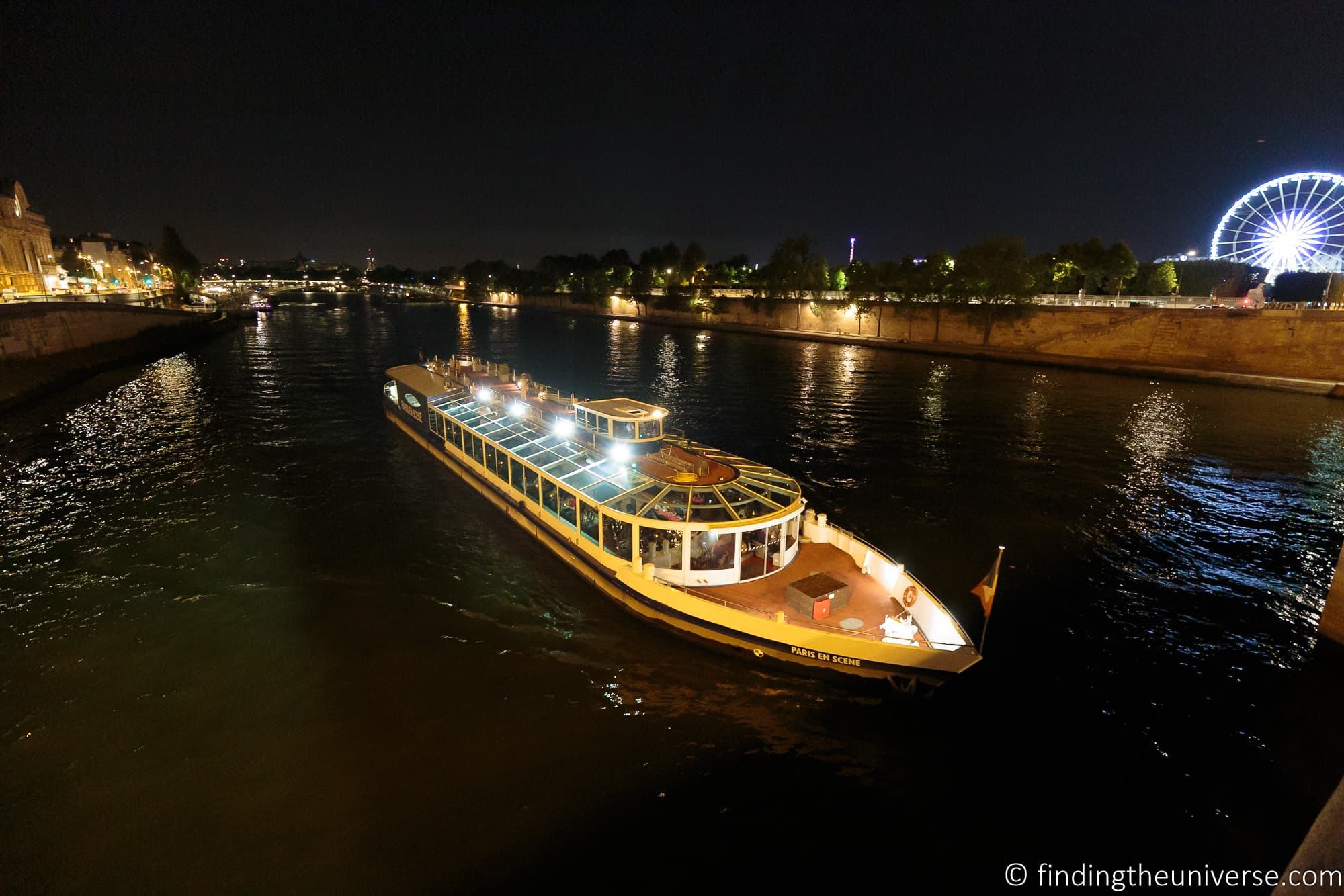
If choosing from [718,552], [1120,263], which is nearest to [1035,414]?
[718,552]

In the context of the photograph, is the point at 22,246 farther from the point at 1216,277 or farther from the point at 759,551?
the point at 1216,277

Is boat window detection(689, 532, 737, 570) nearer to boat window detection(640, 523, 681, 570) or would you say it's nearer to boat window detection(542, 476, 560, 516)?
boat window detection(640, 523, 681, 570)

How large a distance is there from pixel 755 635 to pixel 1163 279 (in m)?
99.5

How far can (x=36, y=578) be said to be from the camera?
20.4 metres

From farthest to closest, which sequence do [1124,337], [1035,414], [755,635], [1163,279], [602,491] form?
[1163,279], [1124,337], [1035,414], [602,491], [755,635]

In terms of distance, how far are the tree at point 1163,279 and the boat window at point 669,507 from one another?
98198 millimetres

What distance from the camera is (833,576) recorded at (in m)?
17.2

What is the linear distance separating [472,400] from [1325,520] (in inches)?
1651

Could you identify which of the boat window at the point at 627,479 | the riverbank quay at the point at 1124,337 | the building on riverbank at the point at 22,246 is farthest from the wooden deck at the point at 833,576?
the building on riverbank at the point at 22,246

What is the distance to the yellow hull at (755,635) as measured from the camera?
14.5 meters

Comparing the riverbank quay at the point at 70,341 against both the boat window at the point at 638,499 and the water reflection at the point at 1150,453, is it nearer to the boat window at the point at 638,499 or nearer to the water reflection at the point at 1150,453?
the boat window at the point at 638,499

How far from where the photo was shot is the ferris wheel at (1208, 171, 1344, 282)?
71.8m

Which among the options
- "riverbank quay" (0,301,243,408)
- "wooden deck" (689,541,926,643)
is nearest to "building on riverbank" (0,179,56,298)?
"riverbank quay" (0,301,243,408)

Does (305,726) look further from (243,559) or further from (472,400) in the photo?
(472,400)
